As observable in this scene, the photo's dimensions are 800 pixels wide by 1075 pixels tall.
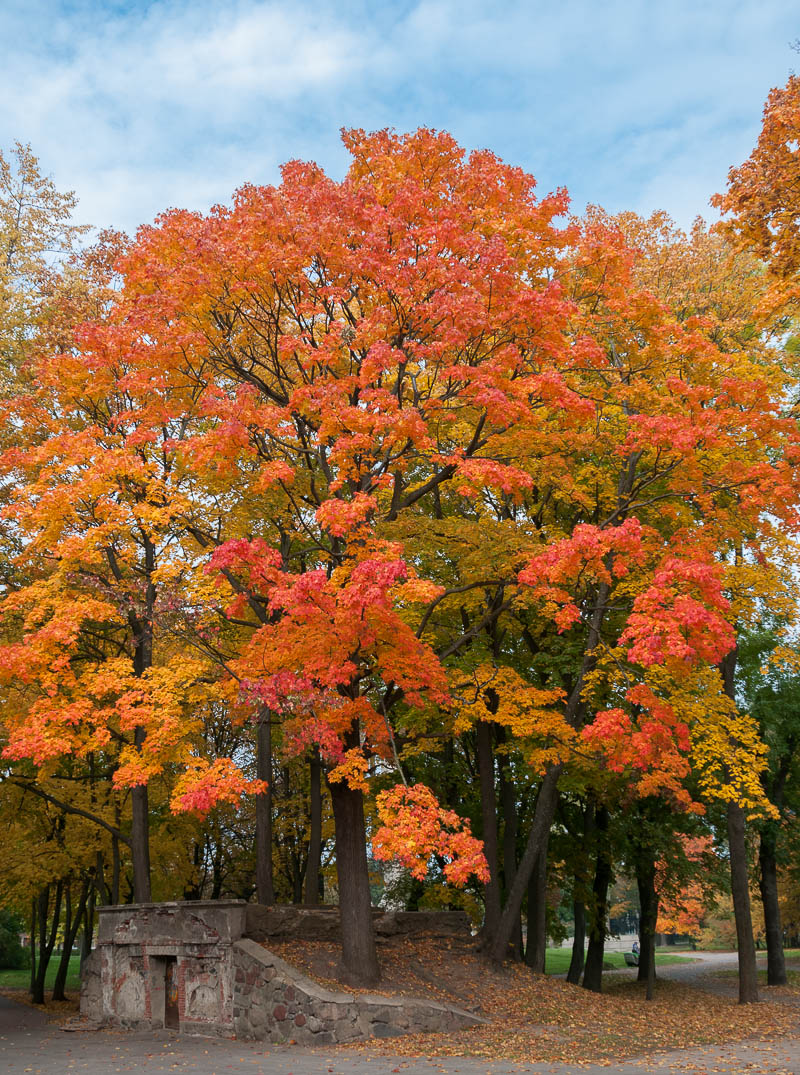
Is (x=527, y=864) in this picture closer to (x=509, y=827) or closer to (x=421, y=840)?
(x=509, y=827)

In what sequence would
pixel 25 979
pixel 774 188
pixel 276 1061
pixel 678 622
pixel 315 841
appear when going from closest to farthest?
pixel 774 188
pixel 276 1061
pixel 678 622
pixel 315 841
pixel 25 979

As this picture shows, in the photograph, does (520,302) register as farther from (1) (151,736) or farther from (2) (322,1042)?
(2) (322,1042)

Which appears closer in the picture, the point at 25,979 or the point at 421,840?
the point at 421,840

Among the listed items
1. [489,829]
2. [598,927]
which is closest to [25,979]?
[598,927]

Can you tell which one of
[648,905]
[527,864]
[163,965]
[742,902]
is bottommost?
[648,905]

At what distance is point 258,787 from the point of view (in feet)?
40.6

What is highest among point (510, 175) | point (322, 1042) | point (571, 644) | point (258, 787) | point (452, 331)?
point (510, 175)

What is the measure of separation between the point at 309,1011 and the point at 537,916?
30.0 feet

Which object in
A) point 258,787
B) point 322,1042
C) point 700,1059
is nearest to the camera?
point 700,1059

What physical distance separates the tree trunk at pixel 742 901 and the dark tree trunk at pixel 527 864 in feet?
11.7

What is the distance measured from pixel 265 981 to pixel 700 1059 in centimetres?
586

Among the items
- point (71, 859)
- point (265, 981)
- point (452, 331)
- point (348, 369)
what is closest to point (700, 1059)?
point (265, 981)

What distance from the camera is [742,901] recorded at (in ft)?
55.9

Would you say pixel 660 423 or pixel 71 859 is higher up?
pixel 660 423
